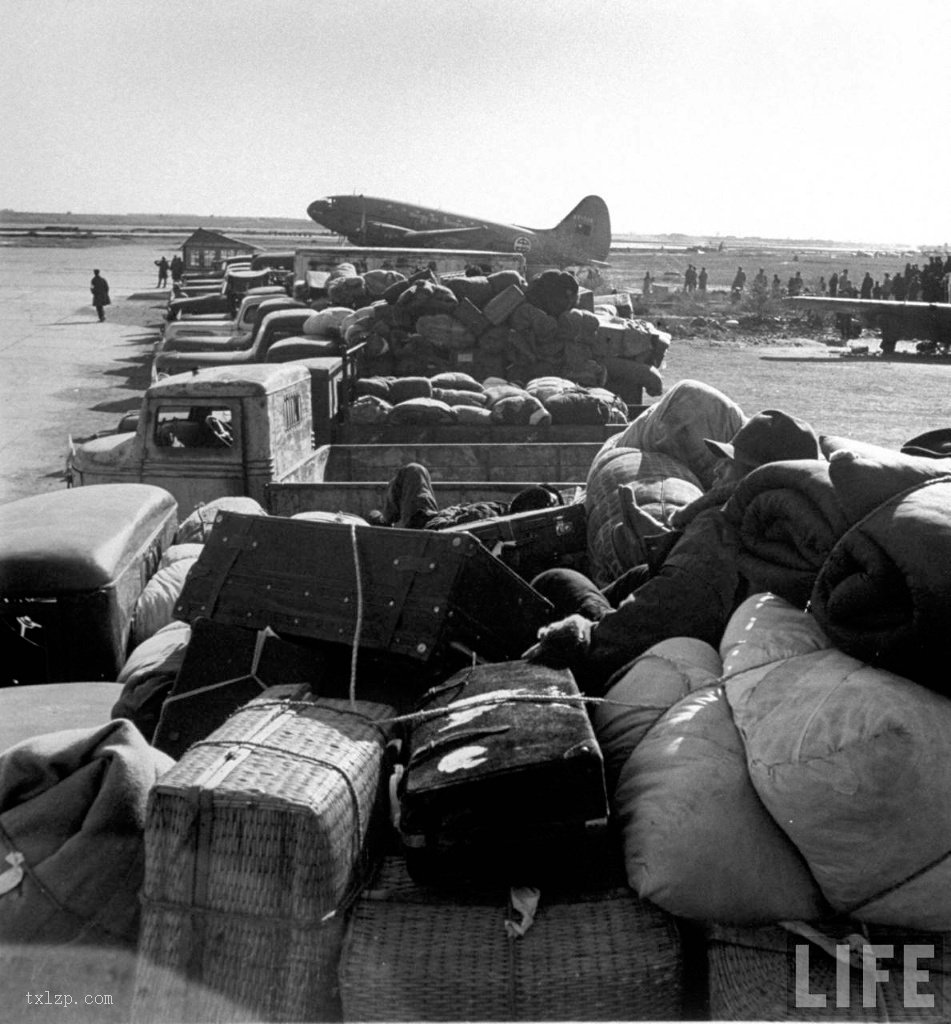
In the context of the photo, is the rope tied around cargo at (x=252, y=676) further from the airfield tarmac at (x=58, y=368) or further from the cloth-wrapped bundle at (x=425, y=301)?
the cloth-wrapped bundle at (x=425, y=301)

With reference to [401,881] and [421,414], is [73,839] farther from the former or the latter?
[421,414]

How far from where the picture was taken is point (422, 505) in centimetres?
514

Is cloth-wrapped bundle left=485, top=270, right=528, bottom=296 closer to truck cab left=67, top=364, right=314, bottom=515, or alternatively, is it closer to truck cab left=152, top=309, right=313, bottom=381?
truck cab left=152, top=309, right=313, bottom=381

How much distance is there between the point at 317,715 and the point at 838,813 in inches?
50.1

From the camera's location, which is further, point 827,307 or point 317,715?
point 827,307

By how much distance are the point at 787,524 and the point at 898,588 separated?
2.19 feet

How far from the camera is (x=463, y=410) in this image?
9523 mm

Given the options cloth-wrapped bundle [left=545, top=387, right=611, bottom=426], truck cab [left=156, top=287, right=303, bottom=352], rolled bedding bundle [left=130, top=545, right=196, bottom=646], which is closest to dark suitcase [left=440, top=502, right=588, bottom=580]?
rolled bedding bundle [left=130, top=545, right=196, bottom=646]

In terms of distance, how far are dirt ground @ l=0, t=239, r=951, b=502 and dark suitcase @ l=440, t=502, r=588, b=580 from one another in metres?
7.49

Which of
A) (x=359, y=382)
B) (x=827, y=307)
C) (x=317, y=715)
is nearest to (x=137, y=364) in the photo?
(x=359, y=382)

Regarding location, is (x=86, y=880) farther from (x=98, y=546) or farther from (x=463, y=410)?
(x=463, y=410)

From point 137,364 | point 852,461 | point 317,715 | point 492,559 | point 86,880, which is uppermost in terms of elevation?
point 852,461

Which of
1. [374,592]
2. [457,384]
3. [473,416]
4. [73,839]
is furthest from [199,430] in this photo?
[73,839]

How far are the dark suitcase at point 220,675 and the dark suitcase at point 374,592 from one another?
7 cm
